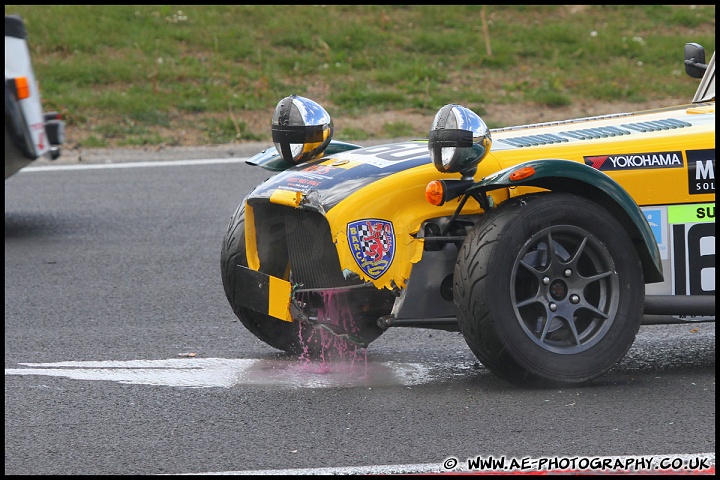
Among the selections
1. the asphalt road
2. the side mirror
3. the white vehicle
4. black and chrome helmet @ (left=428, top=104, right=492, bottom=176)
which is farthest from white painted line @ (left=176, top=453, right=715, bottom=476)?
the white vehicle

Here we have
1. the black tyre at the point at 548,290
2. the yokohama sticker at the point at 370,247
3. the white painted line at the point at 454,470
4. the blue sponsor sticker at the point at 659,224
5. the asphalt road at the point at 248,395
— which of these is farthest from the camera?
the blue sponsor sticker at the point at 659,224

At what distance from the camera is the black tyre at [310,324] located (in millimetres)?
5191

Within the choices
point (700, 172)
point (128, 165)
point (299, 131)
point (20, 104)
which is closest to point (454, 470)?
point (700, 172)

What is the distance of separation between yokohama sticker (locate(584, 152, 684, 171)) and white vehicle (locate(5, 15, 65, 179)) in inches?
191

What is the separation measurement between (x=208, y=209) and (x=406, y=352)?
3.91 metres

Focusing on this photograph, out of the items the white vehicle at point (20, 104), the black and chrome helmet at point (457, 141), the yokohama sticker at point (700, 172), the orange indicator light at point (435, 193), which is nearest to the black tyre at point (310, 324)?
the orange indicator light at point (435, 193)

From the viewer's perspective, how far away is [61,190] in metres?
10.3

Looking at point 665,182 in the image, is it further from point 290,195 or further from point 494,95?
point 494,95

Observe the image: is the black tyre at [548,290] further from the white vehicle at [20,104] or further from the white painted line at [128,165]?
the white painted line at [128,165]

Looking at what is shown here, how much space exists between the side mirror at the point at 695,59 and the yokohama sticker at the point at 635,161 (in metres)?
1.39

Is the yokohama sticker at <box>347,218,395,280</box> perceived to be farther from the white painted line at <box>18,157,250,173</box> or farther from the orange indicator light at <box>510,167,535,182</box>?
the white painted line at <box>18,157,250,173</box>

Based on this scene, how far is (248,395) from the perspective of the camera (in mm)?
5051

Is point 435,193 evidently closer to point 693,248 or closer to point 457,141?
point 457,141

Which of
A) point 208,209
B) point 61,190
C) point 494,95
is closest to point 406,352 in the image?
point 208,209
